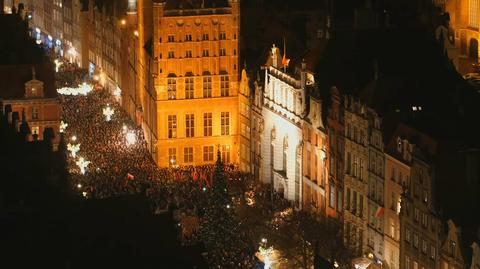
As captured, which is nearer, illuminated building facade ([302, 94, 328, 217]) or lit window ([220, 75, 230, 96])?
illuminated building facade ([302, 94, 328, 217])

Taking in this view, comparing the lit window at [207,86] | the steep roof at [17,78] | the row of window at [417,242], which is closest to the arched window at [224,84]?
the lit window at [207,86]

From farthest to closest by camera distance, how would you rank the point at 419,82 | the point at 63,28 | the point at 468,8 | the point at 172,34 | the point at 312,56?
the point at 63,28 < the point at 468,8 < the point at 172,34 < the point at 312,56 < the point at 419,82

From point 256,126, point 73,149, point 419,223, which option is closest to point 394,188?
point 419,223

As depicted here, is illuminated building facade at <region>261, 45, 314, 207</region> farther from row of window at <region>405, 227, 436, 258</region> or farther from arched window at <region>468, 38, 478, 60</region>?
arched window at <region>468, 38, 478, 60</region>

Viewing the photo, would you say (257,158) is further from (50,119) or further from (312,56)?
(50,119)

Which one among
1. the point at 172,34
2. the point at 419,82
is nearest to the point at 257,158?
the point at 172,34

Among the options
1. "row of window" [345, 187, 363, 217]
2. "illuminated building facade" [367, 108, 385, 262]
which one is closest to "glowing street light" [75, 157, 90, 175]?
"row of window" [345, 187, 363, 217]

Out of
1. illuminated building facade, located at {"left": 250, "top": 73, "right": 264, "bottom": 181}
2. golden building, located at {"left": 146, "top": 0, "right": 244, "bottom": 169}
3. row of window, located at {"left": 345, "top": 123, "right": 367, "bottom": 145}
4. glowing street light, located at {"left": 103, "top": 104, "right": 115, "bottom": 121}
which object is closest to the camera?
row of window, located at {"left": 345, "top": 123, "right": 367, "bottom": 145}
